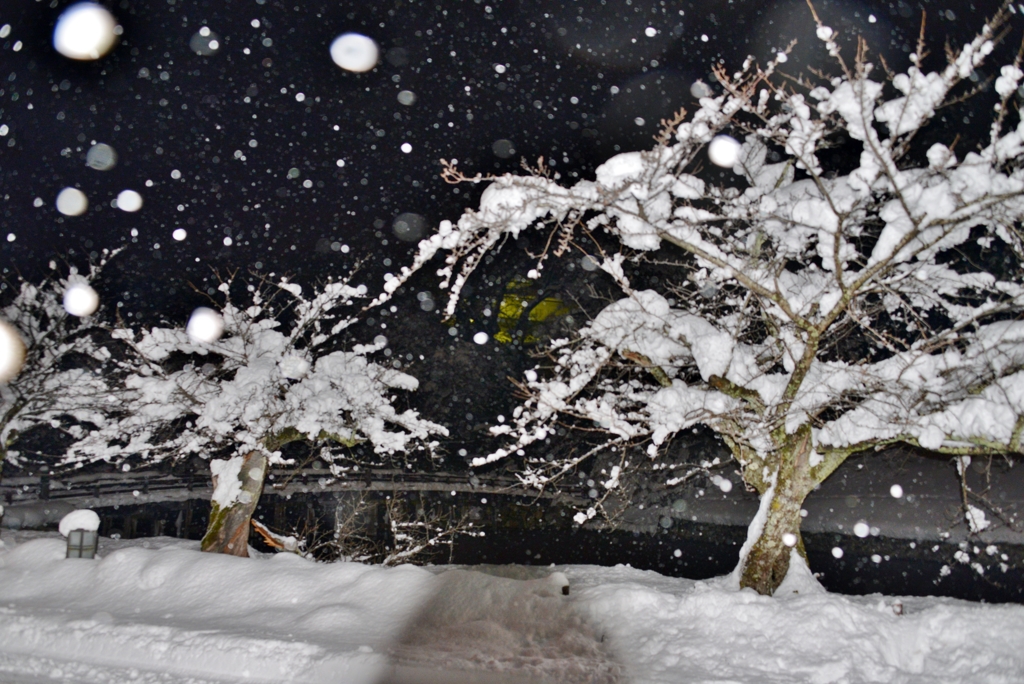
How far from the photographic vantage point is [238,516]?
439 inches

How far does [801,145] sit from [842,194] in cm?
87

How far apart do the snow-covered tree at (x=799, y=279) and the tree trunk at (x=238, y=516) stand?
540 centimetres

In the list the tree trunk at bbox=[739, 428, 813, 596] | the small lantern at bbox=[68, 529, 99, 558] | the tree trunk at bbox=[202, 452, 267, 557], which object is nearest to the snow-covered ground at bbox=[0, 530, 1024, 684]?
the tree trunk at bbox=[739, 428, 813, 596]

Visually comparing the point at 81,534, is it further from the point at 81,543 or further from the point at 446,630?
the point at 446,630

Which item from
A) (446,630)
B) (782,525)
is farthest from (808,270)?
(446,630)

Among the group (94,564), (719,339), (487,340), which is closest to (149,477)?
(487,340)

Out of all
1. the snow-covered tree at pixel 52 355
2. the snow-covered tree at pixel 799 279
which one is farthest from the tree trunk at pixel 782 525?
the snow-covered tree at pixel 52 355

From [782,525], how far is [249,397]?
8602 millimetres

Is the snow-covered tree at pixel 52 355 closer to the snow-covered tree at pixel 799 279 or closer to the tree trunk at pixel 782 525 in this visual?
the snow-covered tree at pixel 799 279

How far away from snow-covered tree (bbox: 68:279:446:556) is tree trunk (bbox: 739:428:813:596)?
649 cm

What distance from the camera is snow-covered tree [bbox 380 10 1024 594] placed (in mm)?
5953

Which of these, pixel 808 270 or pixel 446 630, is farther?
pixel 808 270

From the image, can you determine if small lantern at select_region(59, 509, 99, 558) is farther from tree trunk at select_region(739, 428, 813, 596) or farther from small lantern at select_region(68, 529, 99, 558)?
tree trunk at select_region(739, 428, 813, 596)

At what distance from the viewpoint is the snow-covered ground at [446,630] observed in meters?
5.71
